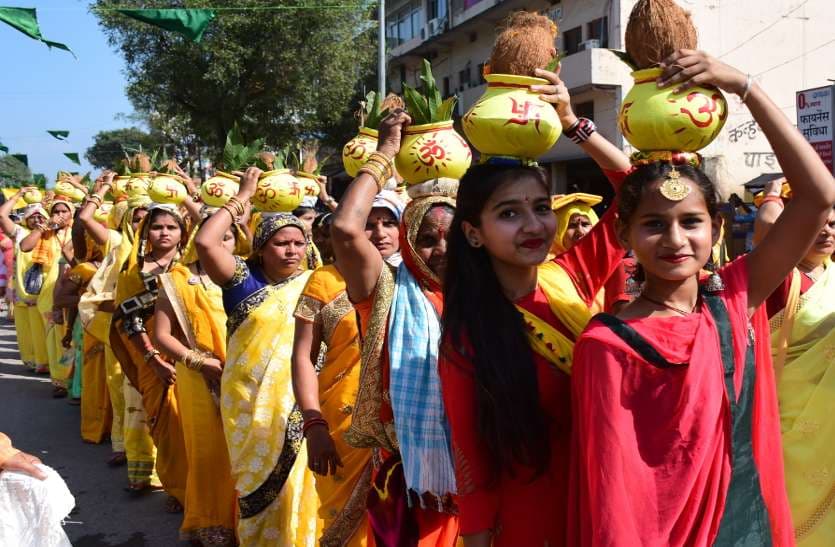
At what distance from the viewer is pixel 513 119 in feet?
6.83

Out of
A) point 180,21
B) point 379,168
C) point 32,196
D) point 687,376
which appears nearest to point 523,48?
point 379,168

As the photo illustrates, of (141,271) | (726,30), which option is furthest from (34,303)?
(726,30)

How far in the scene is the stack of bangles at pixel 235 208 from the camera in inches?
156

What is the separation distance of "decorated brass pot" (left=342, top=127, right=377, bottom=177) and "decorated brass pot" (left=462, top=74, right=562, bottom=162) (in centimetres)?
111

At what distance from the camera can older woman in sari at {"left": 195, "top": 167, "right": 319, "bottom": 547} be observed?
3820 millimetres

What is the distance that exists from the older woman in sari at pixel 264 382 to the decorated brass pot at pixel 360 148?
0.82m

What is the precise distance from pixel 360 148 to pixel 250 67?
2031 cm

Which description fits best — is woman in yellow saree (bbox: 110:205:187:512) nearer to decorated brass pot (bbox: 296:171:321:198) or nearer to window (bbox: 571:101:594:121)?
decorated brass pot (bbox: 296:171:321:198)

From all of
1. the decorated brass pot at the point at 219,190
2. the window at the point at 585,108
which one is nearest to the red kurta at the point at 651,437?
the decorated brass pot at the point at 219,190

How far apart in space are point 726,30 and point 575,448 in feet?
72.6

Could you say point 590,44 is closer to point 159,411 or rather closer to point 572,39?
point 572,39

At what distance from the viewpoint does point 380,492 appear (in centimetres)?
267

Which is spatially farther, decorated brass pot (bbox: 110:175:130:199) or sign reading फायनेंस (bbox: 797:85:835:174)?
sign reading फायनेंस (bbox: 797:85:835:174)

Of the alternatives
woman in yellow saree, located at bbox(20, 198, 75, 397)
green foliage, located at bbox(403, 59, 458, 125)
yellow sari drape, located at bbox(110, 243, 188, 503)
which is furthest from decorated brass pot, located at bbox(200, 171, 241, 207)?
woman in yellow saree, located at bbox(20, 198, 75, 397)
